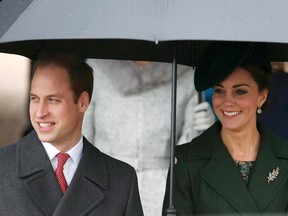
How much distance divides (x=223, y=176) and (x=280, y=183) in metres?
0.26

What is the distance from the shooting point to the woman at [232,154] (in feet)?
14.2

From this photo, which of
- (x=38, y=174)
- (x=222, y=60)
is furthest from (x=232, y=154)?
(x=38, y=174)

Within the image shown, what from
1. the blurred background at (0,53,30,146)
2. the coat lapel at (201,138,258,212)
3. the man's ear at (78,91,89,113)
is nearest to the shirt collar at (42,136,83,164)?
the man's ear at (78,91,89,113)

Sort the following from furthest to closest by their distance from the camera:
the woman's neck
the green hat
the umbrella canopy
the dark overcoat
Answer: the woman's neck
the green hat
the dark overcoat
the umbrella canopy

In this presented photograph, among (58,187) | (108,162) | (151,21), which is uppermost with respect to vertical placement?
(151,21)

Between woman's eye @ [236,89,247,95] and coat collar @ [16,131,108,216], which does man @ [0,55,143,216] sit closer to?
coat collar @ [16,131,108,216]

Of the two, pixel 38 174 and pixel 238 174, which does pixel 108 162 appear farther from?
pixel 238 174

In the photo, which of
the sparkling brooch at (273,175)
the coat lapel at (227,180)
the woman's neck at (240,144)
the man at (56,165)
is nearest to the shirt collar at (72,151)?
the man at (56,165)

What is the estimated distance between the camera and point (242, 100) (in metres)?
4.39

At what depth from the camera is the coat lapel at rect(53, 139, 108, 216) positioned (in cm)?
405

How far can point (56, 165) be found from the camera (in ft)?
13.7

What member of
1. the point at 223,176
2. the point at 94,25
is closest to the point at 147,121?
the point at 223,176

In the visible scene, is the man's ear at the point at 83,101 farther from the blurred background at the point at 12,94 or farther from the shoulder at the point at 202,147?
the blurred background at the point at 12,94

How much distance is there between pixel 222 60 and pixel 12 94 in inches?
114
